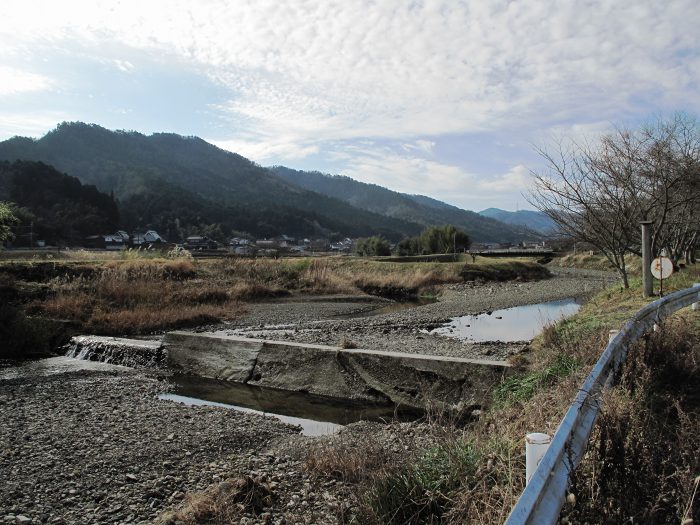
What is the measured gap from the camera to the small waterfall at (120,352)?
1321 centimetres

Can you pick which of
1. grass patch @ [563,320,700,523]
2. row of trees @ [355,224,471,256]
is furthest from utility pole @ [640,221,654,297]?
row of trees @ [355,224,471,256]

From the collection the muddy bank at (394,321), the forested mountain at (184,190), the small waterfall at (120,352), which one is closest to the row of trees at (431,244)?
the muddy bank at (394,321)

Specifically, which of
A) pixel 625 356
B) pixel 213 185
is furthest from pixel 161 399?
pixel 213 185

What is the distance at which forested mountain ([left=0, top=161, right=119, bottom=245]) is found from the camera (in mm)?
73963

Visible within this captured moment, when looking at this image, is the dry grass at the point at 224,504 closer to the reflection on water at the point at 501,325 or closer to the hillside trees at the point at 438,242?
the reflection on water at the point at 501,325

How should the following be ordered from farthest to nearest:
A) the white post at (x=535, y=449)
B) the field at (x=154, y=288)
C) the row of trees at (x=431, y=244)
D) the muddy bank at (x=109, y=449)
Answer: the row of trees at (x=431, y=244) → the field at (x=154, y=288) → the muddy bank at (x=109, y=449) → the white post at (x=535, y=449)

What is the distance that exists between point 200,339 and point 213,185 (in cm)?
15944

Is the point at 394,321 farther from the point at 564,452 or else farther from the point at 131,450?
the point at 564,452

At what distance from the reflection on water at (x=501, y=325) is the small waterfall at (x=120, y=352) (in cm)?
891

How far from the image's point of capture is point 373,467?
16.9ft

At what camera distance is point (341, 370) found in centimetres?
1009

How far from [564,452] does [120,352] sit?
43.8 ft

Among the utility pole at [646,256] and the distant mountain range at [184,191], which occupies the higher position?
the distant mountain range at [184,191]

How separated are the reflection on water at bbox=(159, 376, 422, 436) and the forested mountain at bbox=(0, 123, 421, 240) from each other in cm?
9088
